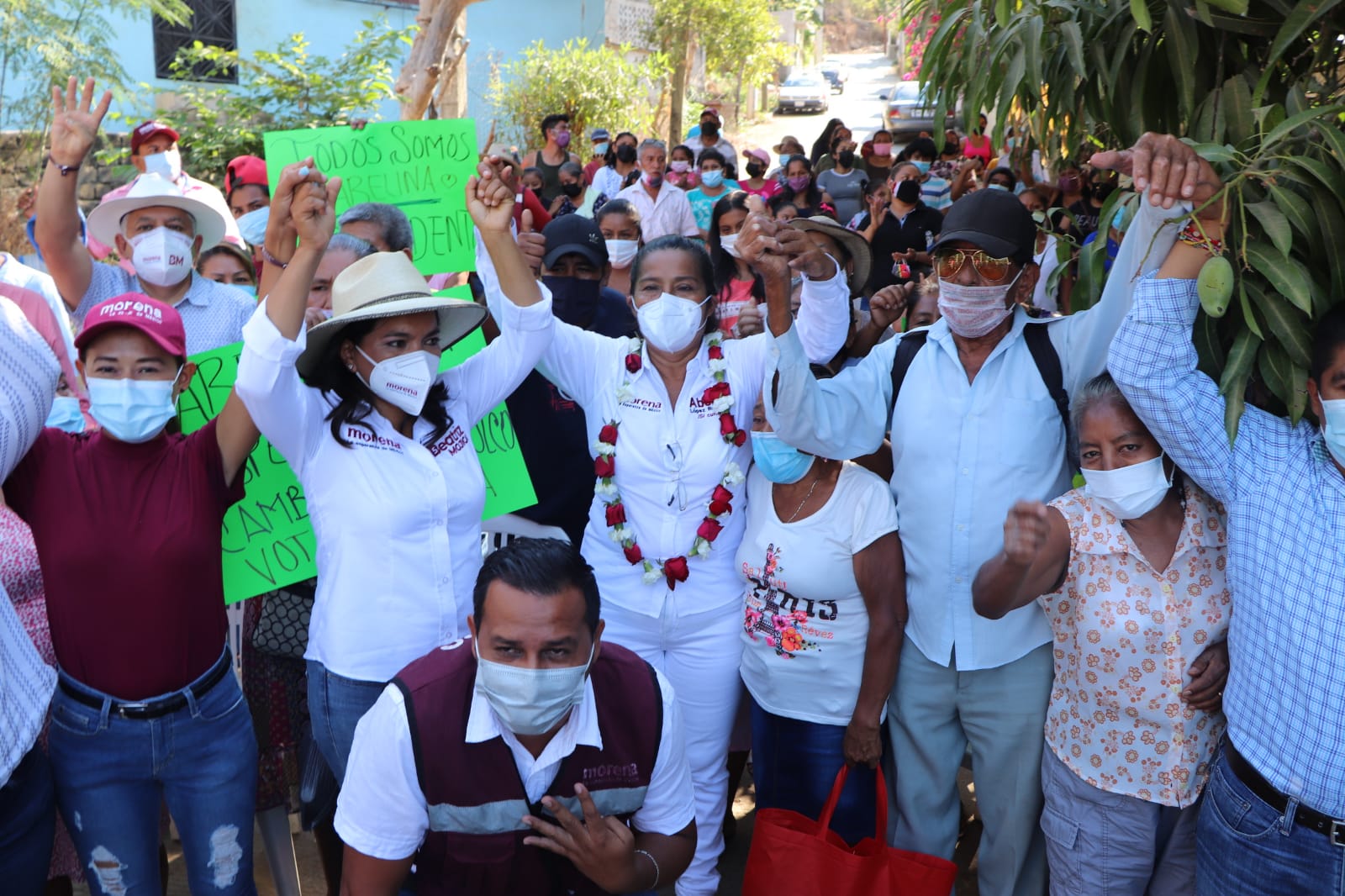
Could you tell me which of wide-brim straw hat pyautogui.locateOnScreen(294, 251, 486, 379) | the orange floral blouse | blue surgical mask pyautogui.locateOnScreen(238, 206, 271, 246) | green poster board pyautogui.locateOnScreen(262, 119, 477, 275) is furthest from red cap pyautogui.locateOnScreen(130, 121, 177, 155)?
the orange floral blouse

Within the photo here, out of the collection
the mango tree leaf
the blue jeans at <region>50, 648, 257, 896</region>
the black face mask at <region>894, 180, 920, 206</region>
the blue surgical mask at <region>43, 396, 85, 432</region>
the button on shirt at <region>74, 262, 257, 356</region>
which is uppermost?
A: the mango tree leaf

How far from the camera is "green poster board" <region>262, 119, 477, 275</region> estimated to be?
443 centimetres

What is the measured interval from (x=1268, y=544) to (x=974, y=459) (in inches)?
30.7

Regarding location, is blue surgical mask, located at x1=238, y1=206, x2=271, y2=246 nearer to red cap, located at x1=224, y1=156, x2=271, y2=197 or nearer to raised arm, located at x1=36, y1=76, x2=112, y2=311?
red cap, located at x1=224, y1=156, x2=271, y2=197

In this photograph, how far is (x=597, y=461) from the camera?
12.1 feet

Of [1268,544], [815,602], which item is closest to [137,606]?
[815,602]

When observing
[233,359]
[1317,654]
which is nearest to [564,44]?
[233,359]

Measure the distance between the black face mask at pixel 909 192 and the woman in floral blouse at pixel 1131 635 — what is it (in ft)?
21.4

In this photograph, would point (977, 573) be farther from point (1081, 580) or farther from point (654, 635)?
point (654, 635)

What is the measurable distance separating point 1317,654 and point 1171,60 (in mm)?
1531

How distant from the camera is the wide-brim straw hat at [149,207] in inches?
167

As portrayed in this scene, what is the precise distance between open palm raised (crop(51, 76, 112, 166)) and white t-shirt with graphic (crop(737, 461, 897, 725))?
7.21 feet

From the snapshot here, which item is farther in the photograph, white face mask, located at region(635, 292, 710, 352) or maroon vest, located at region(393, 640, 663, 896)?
white face mask, located at region(635, 292, 710, 352)

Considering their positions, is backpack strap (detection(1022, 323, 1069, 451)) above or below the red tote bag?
above
